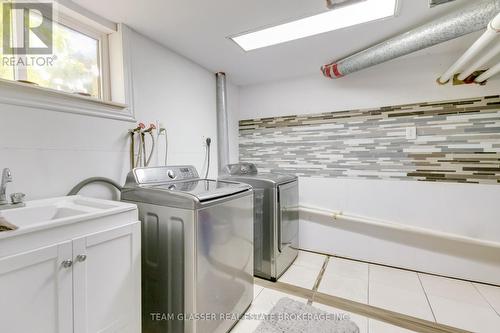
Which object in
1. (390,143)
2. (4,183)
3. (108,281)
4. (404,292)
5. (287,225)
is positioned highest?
(390,143)

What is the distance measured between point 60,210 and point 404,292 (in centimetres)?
259

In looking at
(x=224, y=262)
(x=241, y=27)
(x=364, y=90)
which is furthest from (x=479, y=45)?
(x=224, y=262)

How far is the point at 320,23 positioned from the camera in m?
1.85

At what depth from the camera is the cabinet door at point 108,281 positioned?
1.03 meters

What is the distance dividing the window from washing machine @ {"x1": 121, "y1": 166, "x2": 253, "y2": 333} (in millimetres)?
770

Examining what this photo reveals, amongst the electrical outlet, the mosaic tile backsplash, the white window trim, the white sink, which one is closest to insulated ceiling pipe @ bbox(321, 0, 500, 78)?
the mosaic tile backsplash

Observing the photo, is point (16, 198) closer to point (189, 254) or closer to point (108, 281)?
point (108, 281)

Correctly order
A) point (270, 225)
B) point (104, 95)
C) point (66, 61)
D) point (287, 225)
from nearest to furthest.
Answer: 1. point (66, 61)
2. point (104, 95)
3. point (270, 225)
4. point (287, 225)

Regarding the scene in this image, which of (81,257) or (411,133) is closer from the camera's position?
(81,257)

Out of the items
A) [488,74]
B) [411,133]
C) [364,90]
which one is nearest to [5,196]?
[364,90]

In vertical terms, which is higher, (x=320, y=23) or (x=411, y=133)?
(x=320, y=23)

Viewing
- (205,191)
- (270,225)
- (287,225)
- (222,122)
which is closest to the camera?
(205,191)

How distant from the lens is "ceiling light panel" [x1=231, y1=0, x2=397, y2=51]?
165 centimetres

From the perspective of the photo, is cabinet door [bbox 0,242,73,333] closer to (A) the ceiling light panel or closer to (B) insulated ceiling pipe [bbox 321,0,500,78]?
(A) the ceiling light panel
